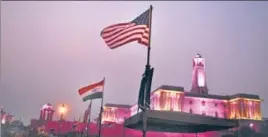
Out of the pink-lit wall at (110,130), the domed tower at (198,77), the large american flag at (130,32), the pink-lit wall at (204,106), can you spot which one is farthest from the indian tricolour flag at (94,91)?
the domed tower at (198,77)

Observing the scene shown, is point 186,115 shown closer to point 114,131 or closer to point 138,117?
point 138,117

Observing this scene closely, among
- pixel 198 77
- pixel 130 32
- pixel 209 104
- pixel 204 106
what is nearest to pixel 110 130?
pixel 130 32

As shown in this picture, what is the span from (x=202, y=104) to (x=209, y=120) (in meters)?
91.4

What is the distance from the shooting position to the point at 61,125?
184 ft

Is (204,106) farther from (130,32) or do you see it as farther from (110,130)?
(130,32)

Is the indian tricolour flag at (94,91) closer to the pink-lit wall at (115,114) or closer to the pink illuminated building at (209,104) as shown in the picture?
the pink illuminated building at (209,104)

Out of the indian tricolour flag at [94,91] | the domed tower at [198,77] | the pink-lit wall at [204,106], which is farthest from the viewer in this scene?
the domed tower at [198,77]

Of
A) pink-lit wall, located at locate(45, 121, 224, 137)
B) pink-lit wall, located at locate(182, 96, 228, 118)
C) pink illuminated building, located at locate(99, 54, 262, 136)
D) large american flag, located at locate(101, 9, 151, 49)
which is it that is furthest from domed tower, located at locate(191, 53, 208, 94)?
large american flag, located at locate(101, 9, 151, 49)

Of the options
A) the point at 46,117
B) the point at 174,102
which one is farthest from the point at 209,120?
the point at 174,102

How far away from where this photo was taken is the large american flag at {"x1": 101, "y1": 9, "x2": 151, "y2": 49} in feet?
42.4

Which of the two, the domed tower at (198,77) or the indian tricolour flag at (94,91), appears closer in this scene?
the indian tricolour flag at (94,91)

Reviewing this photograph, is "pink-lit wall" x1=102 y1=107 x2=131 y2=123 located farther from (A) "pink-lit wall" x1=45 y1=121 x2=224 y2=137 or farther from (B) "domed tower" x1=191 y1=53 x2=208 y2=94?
(A) "pink-lit wall" x1=45 y1=121 x2=224 y2=137

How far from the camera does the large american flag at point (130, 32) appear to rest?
42.4 ft

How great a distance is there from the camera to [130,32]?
13234 millimetres
